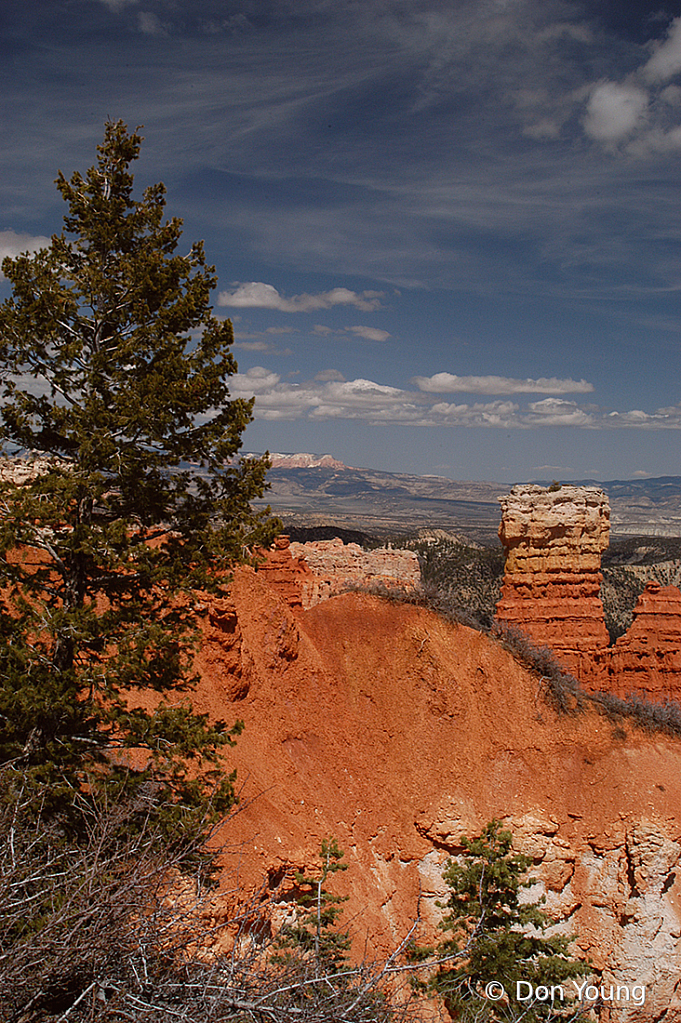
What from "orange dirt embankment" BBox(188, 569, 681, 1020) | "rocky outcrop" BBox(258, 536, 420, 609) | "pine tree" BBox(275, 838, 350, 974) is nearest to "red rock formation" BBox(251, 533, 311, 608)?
"rocky outcrop" BBox(258, 536, 420, 609)

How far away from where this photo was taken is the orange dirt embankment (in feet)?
56.7

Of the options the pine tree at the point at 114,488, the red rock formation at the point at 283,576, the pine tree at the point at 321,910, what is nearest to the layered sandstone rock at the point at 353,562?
the red rock formation at the point at 283,576

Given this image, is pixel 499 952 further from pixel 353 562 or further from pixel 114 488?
pixel 353 562

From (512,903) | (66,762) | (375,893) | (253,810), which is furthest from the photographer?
(375,893)

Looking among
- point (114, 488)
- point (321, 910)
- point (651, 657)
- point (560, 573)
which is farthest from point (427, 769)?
point (114, 488)

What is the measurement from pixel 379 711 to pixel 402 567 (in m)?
16.4

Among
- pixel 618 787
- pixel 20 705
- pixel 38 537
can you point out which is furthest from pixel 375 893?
pixel 38 537

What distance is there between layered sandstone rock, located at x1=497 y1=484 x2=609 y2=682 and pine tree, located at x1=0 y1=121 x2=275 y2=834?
1499 cm

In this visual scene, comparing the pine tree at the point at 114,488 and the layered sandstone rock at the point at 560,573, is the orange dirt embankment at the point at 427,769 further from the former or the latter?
the pine tree at the point at 114,488

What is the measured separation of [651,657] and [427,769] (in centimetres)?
1027

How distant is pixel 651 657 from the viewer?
78.2ft

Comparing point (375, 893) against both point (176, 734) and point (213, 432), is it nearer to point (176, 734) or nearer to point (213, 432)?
point (176, 734)

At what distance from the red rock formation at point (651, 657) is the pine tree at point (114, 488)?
17.8 metres

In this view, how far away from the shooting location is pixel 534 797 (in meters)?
18.9
